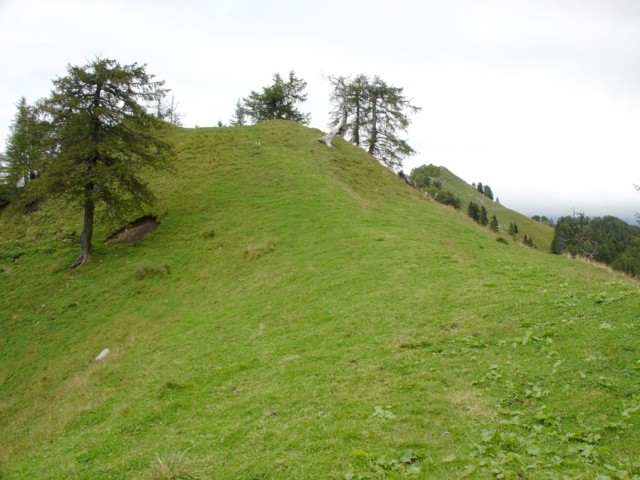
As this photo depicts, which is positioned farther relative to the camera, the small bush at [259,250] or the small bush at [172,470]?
the small bush at [259,250]

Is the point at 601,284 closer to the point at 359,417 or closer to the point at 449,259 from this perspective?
the point at 449,259

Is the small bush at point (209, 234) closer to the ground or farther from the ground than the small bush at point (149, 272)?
farther from the ground

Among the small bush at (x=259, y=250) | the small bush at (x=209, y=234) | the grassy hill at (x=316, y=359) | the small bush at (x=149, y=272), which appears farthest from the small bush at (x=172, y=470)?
the small bush at (x=209, y=234)

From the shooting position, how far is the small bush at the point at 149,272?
24.4 metres

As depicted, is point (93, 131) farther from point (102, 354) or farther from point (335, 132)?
point (335, 132)

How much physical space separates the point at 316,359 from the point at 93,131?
23529 millimetres

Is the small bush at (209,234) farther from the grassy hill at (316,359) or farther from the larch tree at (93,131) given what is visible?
the larch tree at (93,131)

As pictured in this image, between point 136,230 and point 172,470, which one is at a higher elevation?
point 136,230

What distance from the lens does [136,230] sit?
31688 mm

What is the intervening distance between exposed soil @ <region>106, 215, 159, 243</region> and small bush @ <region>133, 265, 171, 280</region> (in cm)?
626

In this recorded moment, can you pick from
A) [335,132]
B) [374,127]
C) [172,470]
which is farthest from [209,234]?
[374,127]

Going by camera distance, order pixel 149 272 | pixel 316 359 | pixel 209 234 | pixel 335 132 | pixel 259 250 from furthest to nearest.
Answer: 1. pixel 335 132
2. pixel 209 234
3. pixel 149 272
4. pixel 259 250
5. pixel 316 359

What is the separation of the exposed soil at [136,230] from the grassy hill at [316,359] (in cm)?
143

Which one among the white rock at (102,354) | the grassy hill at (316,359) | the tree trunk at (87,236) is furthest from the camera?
the tree trunk at (87,236)
